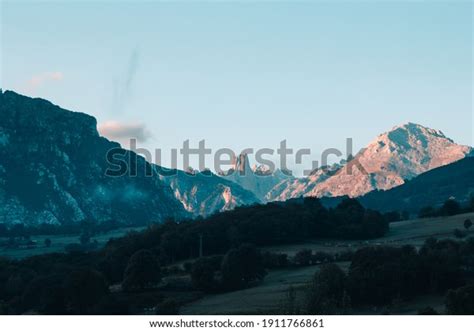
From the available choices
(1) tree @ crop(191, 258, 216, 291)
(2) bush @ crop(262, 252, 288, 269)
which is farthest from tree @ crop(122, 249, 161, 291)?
(2) bush @ crop(262, 252, 288, 269)

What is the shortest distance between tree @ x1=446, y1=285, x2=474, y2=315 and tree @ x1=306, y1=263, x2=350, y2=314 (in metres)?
15.7

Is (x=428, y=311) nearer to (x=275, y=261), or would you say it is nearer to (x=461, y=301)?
(x=461, y=301)

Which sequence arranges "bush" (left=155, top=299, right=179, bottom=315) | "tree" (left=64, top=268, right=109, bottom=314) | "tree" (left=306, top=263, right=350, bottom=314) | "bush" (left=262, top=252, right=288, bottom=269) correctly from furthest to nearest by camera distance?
"bush" (left=262, top=252, right=288, bottom=269) → "tree" (left=64, top=268, right=109, bottom=314) → "bush" (left=155, top=299, right=179, bottom=315) → "tree" (left=306, top=263, right=350, bottom=314)

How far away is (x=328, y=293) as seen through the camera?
124 meters

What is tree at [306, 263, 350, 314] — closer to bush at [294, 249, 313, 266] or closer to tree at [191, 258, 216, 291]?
tree at [191, 258, 216, 291]

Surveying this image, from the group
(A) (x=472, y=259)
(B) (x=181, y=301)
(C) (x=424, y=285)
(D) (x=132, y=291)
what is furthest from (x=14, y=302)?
(A) (x=472, y=259)

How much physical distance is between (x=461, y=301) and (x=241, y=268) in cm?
6167

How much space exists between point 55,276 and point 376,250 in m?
63.6

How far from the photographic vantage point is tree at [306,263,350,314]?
111 meters

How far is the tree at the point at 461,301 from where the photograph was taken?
102994 millimetres

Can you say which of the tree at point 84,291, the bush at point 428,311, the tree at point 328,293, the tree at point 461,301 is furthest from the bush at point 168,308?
the tree at point 461,301

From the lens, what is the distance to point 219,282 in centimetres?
15625

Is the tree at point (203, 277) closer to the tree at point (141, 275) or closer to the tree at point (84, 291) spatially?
the tree at point (141, 275)

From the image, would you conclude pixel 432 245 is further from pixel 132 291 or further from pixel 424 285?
pixel 132 291
